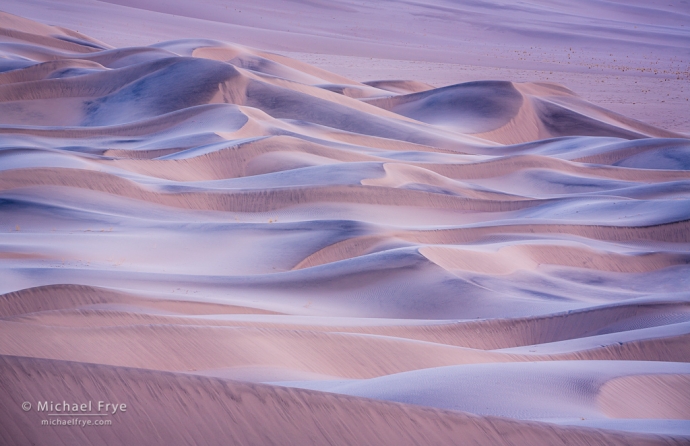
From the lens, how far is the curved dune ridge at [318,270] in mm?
2168

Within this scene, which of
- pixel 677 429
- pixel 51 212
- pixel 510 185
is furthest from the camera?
pixel 510 185

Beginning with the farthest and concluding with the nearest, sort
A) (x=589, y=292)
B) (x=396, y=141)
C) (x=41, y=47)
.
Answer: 1. (x=41, y=47)
2. (x=396, y=141)
3. (x=589, y=292)

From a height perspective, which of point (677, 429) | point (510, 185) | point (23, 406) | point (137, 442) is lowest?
point (510, 185)

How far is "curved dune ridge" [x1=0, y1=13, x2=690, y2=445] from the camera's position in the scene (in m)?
2.17

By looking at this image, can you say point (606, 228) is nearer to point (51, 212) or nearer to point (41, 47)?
point (51, 212)

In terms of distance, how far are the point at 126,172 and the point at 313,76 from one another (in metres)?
9.79

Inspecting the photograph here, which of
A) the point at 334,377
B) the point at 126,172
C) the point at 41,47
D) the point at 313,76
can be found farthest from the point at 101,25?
the point at 334,377

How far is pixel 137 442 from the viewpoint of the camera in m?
2.02

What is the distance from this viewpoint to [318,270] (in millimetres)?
5781

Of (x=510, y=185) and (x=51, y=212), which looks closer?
(x=51, y=212)

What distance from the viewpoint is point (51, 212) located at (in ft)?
22.7

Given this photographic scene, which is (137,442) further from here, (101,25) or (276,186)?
(101,25)

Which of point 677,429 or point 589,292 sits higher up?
point 677,429

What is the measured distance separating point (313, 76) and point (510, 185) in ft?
27.7
